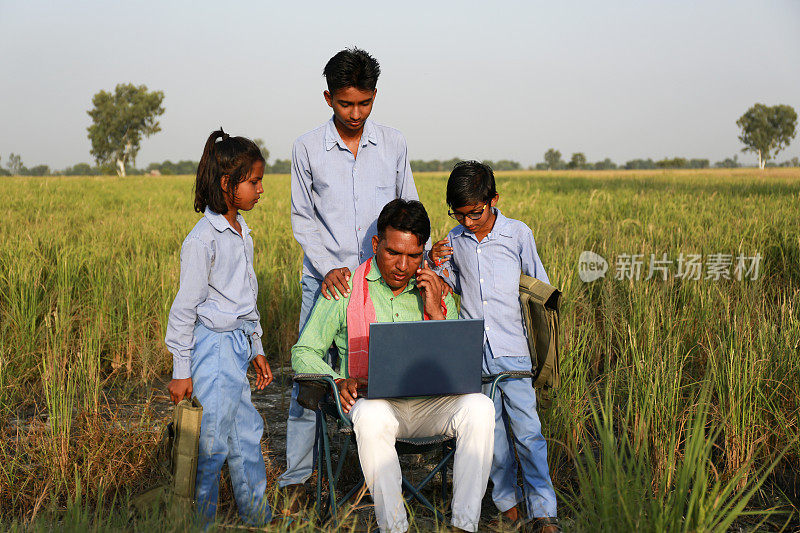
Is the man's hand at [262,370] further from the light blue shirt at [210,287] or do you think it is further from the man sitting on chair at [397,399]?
the man sitting on chair at [397,399]

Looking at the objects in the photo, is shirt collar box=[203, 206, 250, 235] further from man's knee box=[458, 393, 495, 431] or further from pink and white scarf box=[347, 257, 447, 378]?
man's knee box=[458, 393, 495, 431]

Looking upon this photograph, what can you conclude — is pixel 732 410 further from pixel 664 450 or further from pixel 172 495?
pixel 172 495

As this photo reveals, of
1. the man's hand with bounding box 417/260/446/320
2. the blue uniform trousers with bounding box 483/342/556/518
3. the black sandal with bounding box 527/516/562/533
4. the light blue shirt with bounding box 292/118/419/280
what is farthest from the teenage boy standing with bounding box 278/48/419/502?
the black sandal with bounding box 527/516/562/533

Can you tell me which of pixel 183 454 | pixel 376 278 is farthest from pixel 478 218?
pixel 183 454

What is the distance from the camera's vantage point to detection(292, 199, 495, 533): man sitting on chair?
249 centimetres

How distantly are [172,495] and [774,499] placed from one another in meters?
2.82

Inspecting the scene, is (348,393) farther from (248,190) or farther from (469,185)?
(469,185)

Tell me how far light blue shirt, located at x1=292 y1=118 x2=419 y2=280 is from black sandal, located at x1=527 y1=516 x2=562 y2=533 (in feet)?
4.90

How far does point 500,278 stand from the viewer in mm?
3125

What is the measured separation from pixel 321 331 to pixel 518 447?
3.51 feet

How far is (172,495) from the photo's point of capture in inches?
94.4

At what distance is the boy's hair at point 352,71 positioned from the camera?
2.92 metres

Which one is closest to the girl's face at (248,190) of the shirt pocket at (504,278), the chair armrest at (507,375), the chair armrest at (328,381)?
the chair armrest at (328,381)

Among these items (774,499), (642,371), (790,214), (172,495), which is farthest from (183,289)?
(790,214)
